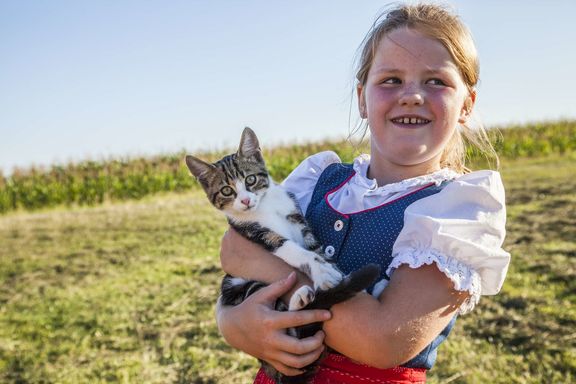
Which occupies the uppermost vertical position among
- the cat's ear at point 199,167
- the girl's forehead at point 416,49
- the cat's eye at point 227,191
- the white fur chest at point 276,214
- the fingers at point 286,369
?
the girl's forehead at point 416,49

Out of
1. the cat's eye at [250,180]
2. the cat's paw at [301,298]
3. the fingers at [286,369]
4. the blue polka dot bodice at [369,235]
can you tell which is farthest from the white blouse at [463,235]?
the cat's eye at [250,180]

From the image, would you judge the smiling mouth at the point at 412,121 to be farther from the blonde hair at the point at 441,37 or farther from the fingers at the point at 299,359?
the fingers at the point at 299,359

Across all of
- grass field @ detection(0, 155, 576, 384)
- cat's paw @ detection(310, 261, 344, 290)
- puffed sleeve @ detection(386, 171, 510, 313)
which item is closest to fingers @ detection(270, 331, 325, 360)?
cat's paw @ detection(310, 261, 344, 290)

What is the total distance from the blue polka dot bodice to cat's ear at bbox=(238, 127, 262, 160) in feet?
Result: 1.66

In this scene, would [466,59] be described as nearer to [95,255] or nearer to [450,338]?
[450,338]

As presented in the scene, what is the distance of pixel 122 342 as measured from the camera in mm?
3705

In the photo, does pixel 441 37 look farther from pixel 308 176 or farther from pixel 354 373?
pixel 354 373

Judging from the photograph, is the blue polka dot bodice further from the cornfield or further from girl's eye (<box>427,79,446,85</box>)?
the cornfield

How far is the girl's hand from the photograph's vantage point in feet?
4.39

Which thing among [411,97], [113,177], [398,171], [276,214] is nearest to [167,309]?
[276,214]

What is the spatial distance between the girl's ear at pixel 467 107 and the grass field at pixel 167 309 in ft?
5.77

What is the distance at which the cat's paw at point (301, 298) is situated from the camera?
55.4 inches

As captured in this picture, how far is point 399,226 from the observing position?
1.53 metres

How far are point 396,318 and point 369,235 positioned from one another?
1.06 ft
